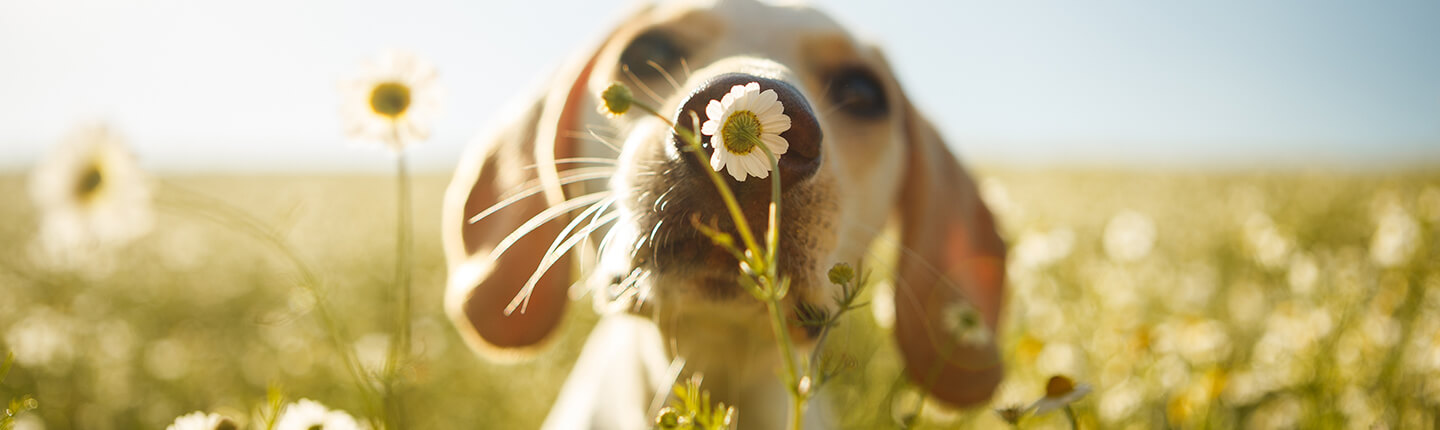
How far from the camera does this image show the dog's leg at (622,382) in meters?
1.68

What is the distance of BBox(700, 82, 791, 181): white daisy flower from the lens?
779 mm

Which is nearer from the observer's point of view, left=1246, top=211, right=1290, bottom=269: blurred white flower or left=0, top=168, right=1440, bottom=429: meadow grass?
left=0, top=168, right=1440, bottom=429: meadow grass

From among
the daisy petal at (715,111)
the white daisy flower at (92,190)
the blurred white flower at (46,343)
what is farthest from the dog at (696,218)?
the blurred white flower at (46,343)

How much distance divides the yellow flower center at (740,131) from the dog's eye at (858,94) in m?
0.91

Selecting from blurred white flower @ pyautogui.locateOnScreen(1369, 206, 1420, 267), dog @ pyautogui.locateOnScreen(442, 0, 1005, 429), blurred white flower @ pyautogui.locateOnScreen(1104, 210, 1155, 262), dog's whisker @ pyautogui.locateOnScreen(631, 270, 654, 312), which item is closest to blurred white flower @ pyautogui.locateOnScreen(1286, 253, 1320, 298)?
blurred white flower @ pyautogui.locateOnScreen(1369, 206, 1420, 267)

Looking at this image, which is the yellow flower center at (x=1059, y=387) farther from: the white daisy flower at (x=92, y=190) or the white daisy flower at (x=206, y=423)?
the white daisy flower at (x=92, y=190)

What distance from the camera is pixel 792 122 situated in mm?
957

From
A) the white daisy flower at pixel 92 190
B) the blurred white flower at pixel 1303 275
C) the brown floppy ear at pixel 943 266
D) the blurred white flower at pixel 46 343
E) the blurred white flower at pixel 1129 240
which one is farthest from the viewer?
the blurred white flower at pixel 1129 240

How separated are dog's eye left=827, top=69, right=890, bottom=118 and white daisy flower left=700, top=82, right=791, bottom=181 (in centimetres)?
90

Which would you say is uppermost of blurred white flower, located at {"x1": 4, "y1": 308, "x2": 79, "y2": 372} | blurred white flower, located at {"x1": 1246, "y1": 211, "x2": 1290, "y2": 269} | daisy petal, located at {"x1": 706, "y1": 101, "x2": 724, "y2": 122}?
daisy petal, located at {"x1": 706, "y1": 101, "x2": 724, "y2": 122}

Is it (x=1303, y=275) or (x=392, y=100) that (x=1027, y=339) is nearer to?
(x=1303, y=275)

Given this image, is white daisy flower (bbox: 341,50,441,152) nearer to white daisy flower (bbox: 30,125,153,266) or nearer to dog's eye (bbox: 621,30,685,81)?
white daisy flower (bbox: 30,125,153,266)

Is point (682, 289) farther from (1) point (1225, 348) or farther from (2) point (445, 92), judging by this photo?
(1) point (1225, 348)

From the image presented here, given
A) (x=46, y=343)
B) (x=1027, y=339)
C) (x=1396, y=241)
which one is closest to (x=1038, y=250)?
(x=1027, y=339)
